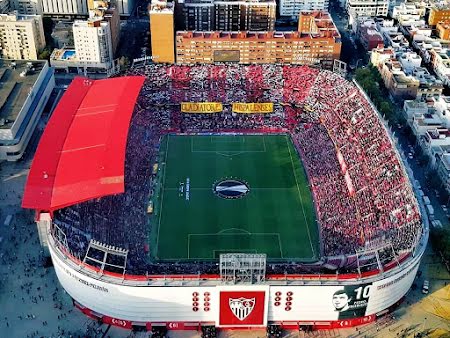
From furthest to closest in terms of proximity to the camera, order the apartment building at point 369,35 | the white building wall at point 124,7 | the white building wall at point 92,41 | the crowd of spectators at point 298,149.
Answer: the white building wall at point 124,7, the apartment building at point 369,35, the white building wall at point 92,41, the crowd of spectators at point 298,149

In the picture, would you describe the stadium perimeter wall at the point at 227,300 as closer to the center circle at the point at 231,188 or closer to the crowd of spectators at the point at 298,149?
the crowd of spectators at the point at 298,149

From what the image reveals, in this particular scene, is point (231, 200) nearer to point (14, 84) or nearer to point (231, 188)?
point (231, 188)

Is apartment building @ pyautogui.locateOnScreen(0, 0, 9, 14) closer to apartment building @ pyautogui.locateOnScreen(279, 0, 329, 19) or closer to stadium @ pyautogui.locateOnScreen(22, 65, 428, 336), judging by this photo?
stadium @ pyautogui.locateOnScreen(22, 65, 428, 336)

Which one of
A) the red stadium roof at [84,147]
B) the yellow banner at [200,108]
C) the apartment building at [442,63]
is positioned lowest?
the yellow banner at [200,108]

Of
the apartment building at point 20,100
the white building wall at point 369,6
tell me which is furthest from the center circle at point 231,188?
the white building wall at point 369,6

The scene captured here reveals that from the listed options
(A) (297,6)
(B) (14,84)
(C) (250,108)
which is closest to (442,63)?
(C) (250,108)

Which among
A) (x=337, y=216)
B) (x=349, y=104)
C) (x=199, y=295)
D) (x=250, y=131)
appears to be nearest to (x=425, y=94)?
(x=349, y=104)

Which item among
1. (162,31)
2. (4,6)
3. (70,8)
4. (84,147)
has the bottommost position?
→ (70,8)
